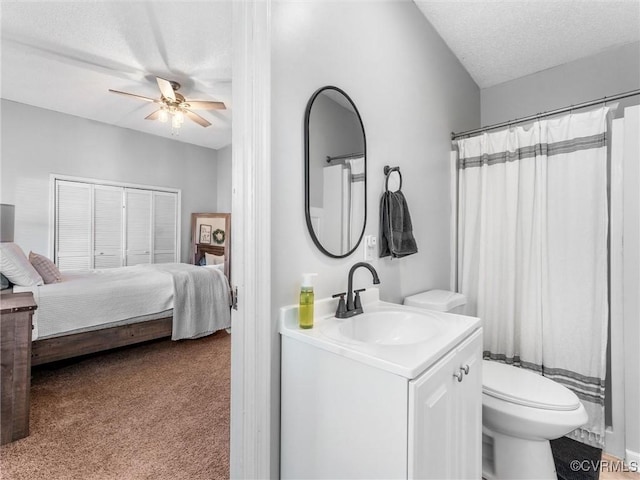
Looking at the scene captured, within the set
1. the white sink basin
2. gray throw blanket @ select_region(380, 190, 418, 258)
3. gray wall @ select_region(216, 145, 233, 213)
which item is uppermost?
gray wall @ select_region(216, 145, 233, 213)

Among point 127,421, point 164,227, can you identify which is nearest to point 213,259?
point 164,227

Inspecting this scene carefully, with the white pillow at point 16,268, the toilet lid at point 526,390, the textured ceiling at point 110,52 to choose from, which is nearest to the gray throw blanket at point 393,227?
the toilet lid at point 526,390

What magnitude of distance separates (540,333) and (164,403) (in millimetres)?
2296

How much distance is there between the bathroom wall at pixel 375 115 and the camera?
1071 millimetres

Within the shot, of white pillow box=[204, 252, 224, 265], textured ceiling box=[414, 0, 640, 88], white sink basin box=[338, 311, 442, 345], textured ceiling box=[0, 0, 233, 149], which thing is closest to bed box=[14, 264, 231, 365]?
white pillow box=[204, 252, 224, 265]

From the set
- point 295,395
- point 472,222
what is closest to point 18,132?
point 295,395

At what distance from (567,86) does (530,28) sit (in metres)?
0.60

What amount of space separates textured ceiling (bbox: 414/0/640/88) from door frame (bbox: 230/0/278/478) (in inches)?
53.7

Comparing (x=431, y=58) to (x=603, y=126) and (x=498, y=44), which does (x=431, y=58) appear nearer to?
(x=498, y=44)

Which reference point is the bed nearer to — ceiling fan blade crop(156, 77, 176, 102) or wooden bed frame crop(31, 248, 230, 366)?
wooden bed frame crop(31, 248, 230, 366)

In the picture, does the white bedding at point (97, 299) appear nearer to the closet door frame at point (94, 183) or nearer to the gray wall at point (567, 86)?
the closet door frame at point (94, 183)

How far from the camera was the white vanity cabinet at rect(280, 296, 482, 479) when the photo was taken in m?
0.77

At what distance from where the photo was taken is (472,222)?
2059 mm

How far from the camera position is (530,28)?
74.7 inches
